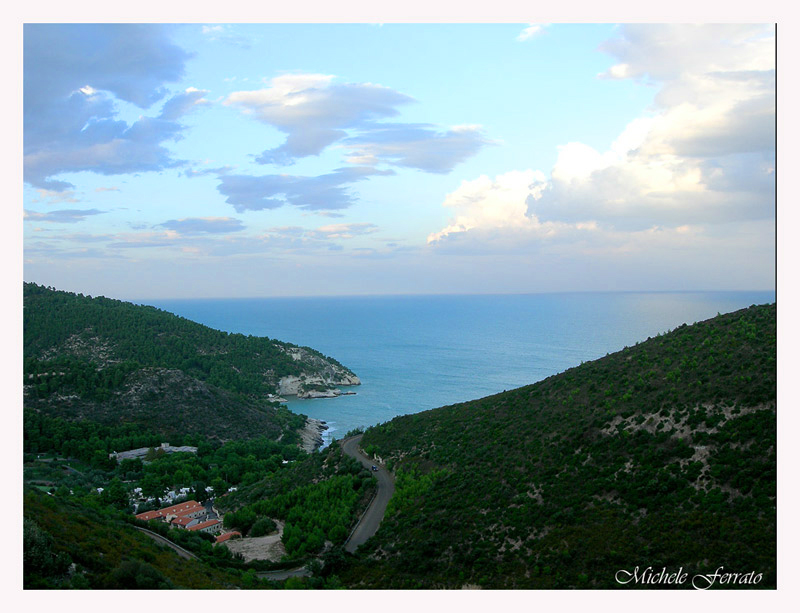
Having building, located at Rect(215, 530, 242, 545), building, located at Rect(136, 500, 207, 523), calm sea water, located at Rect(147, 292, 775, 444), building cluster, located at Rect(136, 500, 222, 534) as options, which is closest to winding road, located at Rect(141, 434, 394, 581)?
building, located at Rect(215, 530, 242, 545)

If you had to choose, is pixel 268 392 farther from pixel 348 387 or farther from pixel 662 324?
pixel 662 324

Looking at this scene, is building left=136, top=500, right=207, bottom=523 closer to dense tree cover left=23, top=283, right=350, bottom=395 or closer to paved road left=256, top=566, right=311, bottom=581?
paved road left=256, top=566, right=311, bottom=581

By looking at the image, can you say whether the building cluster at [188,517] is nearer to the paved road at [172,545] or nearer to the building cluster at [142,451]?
the paved road at [172,545]

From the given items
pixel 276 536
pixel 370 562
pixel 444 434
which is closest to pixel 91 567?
pixel 370 562

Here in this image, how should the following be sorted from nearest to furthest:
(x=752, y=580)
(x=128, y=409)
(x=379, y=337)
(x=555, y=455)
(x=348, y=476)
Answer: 1. (x=752, y=580)
2. (x=555, y=455)
3. (x=348, y=476)
4. (x=128, y=409)
5. (x=379, y=337)

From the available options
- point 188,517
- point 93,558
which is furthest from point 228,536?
point 93,558

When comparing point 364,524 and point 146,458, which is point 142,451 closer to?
point 146,458
